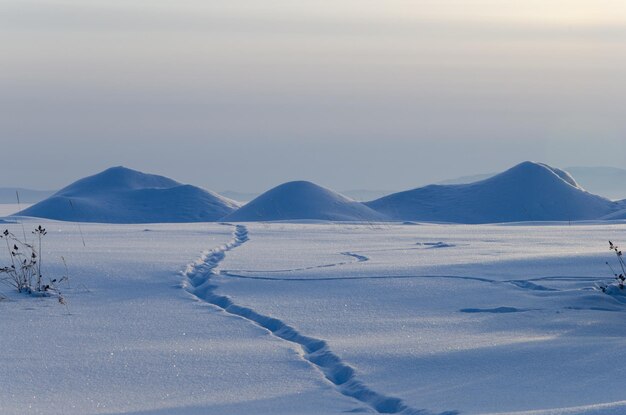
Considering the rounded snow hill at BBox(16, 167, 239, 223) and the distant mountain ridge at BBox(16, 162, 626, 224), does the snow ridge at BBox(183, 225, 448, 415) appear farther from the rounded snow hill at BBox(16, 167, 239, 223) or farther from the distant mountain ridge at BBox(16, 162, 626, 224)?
the rounded snow hill at BBox(16, 167, 239, 223)

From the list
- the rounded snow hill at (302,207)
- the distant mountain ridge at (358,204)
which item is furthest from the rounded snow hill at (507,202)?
the rounded snow hill at (302,207)

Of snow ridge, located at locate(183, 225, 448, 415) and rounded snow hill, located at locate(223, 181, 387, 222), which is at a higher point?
rounded snow hill, located at locate(223, 181, 387, 222)

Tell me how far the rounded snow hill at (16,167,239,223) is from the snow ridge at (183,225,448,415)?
15405 millimetres

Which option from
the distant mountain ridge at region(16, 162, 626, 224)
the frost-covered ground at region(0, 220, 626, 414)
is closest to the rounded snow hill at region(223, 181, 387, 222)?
the distant mountain ridge at region(16, 162, 626, 224)

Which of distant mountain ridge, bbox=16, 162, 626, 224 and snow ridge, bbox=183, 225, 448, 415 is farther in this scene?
distant mountain ridge, bbox=16, 162, 626, 224

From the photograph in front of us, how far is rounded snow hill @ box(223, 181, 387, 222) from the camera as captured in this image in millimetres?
21125

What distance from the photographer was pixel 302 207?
21938mm

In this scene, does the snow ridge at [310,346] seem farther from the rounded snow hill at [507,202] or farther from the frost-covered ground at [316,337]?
the rounded snow hill at [507,202]

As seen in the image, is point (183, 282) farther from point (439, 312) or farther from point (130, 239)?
point (130, 239)

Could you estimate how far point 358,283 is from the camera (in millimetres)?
6371

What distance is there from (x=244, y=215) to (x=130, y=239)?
1124cm

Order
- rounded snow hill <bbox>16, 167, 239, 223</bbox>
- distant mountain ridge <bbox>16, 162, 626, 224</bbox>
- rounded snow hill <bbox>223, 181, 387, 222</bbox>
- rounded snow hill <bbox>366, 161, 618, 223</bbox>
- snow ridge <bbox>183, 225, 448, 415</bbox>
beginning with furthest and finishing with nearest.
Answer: rounded snow hill <bbox>16, 167, 239, 223</bbox> < rounded snow hill <bbox>366, 161, 618, 223</bbox> < distant mountain ridge <bbox>16, 162, 626, 224</bbox> < rounded snow hill <bbox>223, 181, 387, 222</bbox> < snow ridge <bbox>183, 225, 448, 415</bbox>

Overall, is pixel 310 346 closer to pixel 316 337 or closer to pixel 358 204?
pixel 316 337

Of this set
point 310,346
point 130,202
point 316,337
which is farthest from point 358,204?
point 310,346
